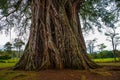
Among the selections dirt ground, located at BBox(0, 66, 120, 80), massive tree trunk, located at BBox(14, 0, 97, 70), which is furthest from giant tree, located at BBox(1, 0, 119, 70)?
dirt ground, located at BBox(0, 66, 120, 80)

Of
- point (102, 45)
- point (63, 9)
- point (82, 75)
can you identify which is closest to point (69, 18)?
point (63, 9)

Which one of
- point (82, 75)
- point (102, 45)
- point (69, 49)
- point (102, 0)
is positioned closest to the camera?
point (82, 75)

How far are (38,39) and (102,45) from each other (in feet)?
151

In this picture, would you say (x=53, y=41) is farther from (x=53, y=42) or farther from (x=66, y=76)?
(x=66, y=76)

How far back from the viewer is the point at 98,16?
50.3ft

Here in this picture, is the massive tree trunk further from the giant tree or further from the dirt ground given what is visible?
the dirt ground

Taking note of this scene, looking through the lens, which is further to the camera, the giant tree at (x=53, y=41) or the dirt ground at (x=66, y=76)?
the giant tree at (x=53, y=41)

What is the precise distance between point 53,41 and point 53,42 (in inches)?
4.7

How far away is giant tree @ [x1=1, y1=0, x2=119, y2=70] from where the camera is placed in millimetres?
9242

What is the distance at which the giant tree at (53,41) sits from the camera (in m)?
9.24

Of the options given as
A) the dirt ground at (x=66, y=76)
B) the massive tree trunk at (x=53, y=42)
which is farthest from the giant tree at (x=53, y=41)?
the dirt ground at (x=66, y=76)

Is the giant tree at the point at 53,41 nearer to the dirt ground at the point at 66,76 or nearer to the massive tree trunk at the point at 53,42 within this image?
the massive tree trunk at the point at 53,42

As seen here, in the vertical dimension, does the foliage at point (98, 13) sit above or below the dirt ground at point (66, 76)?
above

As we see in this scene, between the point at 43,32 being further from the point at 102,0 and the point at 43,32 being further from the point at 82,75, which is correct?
the point at 102,0
